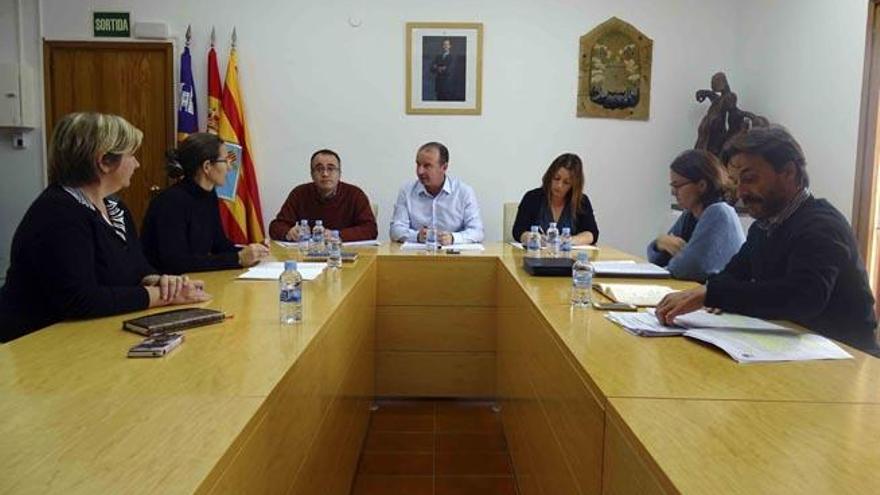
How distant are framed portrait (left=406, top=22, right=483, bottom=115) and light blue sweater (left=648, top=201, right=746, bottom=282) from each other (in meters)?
2.62

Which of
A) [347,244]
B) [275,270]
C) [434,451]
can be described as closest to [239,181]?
[347,244]

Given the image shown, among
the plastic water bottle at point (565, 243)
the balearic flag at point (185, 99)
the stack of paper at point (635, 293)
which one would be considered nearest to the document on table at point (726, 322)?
the stack of paper at point (635, 293)

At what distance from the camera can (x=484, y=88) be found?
4629mm

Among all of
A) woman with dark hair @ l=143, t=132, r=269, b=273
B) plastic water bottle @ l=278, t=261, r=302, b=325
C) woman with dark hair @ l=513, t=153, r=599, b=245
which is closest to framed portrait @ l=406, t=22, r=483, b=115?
woman with dark hair @ l=513, t=153, r=599, b=245

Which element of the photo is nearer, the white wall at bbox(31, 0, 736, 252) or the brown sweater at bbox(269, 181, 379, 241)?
the brown sweater at bbox(269, 181, 379, 241)

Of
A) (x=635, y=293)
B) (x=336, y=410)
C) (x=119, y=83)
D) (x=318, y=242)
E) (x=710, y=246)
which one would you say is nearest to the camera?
(x=336, y=410)

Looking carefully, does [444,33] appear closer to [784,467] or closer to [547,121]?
[547,121]

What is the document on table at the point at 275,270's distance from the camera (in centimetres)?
211

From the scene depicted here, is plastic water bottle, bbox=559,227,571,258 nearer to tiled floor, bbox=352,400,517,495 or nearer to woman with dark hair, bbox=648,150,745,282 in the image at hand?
woman with dark hair, bbox=648,150,745,282

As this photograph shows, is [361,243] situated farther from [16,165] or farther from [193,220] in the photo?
[16,165]

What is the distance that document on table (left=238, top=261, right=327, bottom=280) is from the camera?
6.92 feet

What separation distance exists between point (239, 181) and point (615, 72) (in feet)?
9.20

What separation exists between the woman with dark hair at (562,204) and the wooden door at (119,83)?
8.87ft

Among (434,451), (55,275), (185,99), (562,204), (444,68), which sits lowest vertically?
(434,451)
